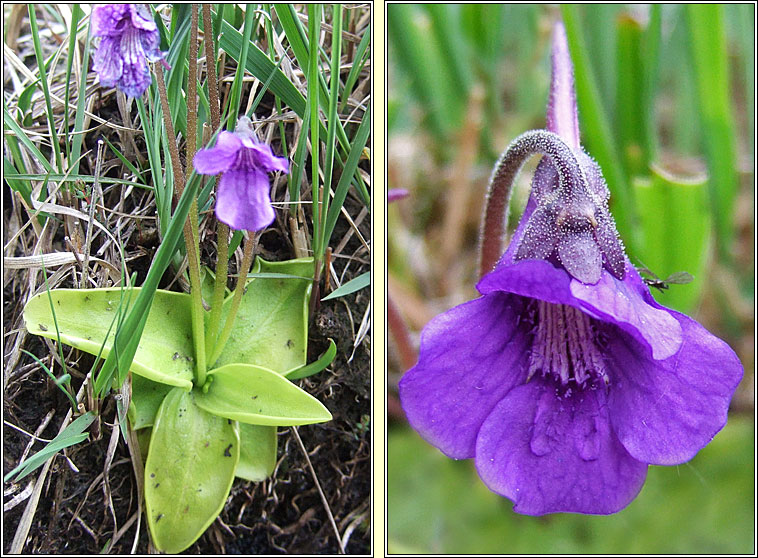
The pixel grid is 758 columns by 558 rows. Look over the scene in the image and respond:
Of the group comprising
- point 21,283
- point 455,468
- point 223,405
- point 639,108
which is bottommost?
point 455,468

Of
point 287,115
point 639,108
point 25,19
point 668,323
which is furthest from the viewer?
point 639,108

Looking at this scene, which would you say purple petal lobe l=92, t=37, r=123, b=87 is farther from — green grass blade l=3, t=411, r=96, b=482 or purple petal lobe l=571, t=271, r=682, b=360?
purple petal lobe l=571, t=271, r=682, b=360

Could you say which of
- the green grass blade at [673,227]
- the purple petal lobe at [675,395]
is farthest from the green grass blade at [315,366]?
the green grass blade at [673,227]

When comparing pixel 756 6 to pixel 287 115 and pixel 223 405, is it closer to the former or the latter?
pixel 287 115

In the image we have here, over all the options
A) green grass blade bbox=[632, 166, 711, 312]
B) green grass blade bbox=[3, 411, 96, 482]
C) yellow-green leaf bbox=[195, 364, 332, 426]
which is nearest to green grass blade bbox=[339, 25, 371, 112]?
yellow-green leaf bbox=[195, 364, 332, 426]

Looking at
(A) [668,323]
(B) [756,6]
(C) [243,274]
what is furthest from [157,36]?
(B) [756,6]

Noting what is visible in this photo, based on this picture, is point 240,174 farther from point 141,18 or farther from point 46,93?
point 46,93

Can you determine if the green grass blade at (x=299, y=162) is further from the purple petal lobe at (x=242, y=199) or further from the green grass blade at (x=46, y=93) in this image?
the green grass blade at (x=46, y=93)
